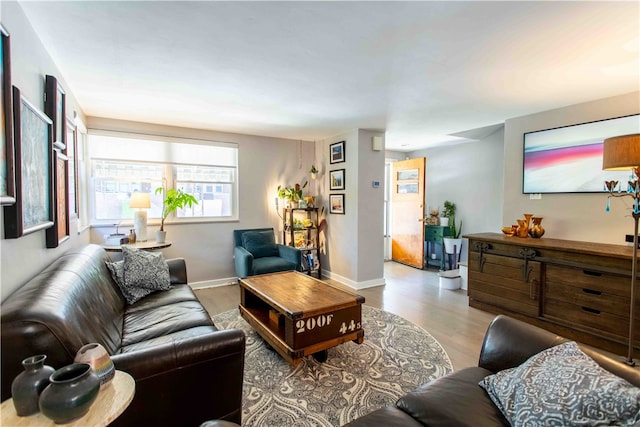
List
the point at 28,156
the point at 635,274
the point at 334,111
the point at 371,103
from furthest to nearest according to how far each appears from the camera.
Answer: the point at 334,111 → the point at 371,103 → the point at 635,274 → the point at 28,156

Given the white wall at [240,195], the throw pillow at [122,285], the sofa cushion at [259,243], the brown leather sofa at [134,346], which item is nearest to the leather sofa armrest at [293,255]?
the sofa cushion at [259,243]

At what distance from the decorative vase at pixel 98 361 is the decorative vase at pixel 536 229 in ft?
12.7

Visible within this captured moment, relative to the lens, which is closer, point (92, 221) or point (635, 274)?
point (635, 274)

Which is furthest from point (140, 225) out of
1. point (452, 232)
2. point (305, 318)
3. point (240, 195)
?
point (452, 232)

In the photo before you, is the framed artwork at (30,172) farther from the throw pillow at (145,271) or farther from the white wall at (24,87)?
the throw pillow at (145,271)

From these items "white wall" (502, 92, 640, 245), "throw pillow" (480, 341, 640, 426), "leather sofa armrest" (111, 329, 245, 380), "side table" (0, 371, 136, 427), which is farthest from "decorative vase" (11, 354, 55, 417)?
"white wall" (502, 92, 640, 245)

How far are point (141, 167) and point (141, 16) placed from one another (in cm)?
280

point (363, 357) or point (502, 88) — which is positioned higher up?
point (502, 88)

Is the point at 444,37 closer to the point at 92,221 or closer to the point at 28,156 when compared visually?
the point at 28,156

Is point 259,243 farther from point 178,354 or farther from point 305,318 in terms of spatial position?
point 178,354

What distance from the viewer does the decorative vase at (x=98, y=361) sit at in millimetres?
1066

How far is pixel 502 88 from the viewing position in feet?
9.25

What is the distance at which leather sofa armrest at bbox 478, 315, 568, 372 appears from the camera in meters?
1.36

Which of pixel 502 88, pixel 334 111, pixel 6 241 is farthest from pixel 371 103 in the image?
pixel 6 241
